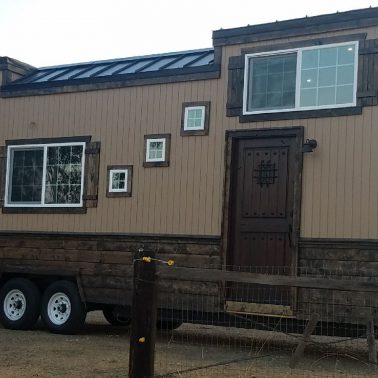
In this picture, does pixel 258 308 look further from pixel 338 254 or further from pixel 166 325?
pixel 166 325

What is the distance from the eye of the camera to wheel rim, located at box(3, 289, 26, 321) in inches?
406

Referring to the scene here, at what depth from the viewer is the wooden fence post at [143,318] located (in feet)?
19.1

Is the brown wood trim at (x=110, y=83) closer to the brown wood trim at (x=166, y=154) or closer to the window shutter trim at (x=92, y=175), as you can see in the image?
the brown wood trim at (x=166, y=154)

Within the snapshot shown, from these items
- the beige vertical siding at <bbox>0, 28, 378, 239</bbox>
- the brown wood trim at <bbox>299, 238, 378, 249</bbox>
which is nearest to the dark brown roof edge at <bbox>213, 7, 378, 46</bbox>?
the beige vertical siding at <bbox>0, 28, 378, 239</bbox>

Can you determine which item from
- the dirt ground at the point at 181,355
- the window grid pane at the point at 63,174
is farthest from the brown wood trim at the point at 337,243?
the window grid pane at the point at 63,174

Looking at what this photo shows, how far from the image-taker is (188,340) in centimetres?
1014

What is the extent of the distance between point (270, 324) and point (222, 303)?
2.20ft

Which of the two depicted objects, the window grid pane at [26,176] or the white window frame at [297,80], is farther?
the window grid pane at [26,176]

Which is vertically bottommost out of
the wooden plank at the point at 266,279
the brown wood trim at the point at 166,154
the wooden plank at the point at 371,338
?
the wooden plank at the point at 371,338

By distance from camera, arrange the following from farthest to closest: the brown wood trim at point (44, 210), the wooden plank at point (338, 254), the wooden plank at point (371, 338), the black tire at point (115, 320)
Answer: the black tire at point (115, 320) < the brown wood trim at point (44, 210) < the wooden plank at point (338, 254) < the wooden plank at point (371, 338)

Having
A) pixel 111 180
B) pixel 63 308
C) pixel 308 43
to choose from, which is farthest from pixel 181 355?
pixel 308 43

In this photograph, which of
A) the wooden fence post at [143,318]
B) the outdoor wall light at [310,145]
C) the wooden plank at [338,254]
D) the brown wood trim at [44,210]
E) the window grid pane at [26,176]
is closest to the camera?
the wooden fence post at [143,318]

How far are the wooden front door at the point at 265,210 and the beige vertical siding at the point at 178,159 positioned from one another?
17cm

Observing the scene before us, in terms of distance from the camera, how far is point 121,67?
445 inches
